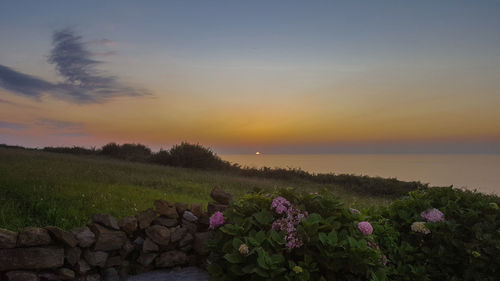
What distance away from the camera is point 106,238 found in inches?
185

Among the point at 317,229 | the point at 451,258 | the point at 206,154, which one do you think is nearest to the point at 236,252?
the point at 317,229

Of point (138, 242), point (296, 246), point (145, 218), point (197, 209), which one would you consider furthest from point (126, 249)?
point (296, 246)

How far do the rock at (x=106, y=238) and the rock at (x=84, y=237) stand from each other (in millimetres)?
61

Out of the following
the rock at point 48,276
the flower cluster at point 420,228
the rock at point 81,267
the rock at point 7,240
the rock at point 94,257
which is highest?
the flower cluster at point 420,228

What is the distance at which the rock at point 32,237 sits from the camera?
4.23 meters

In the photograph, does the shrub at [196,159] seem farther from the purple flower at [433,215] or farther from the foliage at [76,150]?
the purple flower at [433,215]

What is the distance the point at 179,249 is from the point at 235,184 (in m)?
8.12

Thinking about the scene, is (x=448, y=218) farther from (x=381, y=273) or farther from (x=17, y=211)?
(x=17, y=211)

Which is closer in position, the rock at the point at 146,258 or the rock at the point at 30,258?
the rock at the point at 30,258

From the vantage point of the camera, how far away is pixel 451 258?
4.66 metres

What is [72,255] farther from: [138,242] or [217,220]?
[217,220]

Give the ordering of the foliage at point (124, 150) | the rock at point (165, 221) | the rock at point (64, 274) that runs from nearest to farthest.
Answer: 1. the rock at point (64, 274)
2. the rock at point (165, 221)
3. the foliage at point (124, 150)

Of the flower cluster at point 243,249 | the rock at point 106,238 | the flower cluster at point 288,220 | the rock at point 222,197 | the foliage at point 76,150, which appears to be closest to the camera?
the flower cluster at point 243,249

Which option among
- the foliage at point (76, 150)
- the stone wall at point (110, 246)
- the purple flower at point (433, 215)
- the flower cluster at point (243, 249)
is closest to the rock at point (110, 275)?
the stone wall at point (110, 246)
